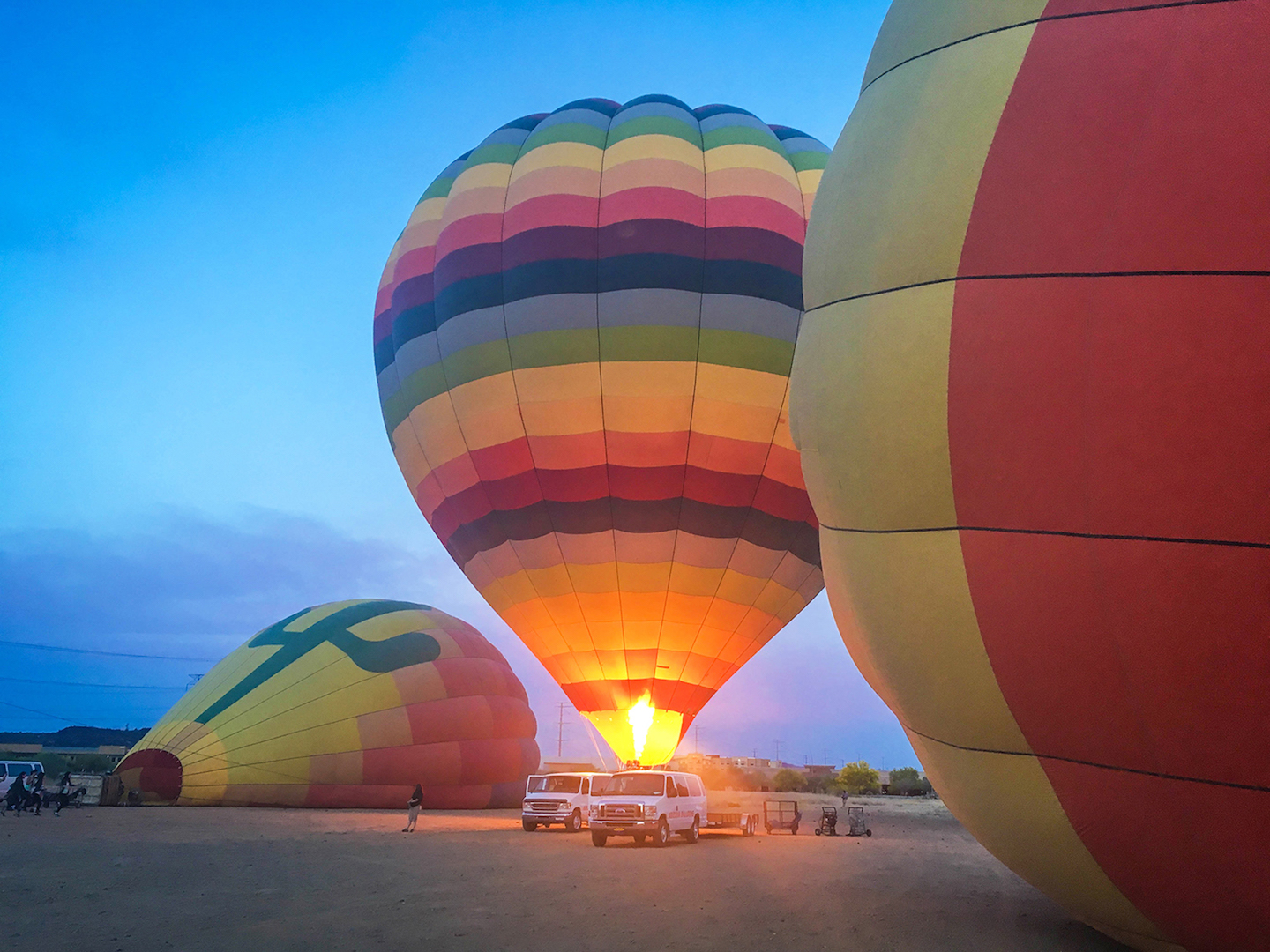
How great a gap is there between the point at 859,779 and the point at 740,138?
108 ft

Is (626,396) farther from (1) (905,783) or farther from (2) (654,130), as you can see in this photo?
(1) (905,783)

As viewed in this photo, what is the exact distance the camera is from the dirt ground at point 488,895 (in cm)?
516

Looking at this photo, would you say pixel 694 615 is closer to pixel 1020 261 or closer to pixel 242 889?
pixel 242 889

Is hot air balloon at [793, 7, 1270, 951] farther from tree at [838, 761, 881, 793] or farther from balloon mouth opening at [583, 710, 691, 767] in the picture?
tree at [838, 761, 881, 793]

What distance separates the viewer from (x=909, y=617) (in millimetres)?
4406

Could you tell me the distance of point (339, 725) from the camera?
558 inches

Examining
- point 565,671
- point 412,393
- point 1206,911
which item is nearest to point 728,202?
point 412,393

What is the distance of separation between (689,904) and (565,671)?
6695mm

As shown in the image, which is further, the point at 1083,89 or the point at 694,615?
the point at 694,615

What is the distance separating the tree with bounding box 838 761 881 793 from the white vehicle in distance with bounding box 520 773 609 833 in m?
27.3

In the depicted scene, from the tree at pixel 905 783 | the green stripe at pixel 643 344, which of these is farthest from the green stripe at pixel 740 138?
the tree at pixel 905 783

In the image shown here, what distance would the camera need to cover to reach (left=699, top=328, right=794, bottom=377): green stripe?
456 inches

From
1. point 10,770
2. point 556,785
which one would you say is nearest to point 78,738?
point 10,770

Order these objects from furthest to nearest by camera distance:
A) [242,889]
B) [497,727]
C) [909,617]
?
[497,727]
[242,889]
[909,617]
